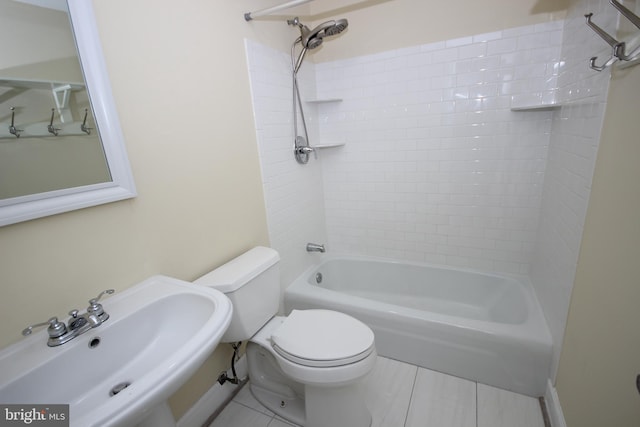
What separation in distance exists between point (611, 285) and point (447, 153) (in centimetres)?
119

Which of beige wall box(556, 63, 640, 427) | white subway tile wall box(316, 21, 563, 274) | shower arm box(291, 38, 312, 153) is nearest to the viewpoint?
beige wall box(556, 63, 640, 427)

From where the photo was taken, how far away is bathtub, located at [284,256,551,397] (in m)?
1.41

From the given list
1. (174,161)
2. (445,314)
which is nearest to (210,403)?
(174,161)

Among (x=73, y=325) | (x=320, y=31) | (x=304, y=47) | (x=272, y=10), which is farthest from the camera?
(x=304, y=47)

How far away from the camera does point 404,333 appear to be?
162 cm

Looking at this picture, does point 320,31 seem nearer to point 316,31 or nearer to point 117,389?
point 316,31

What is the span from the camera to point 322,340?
121cm

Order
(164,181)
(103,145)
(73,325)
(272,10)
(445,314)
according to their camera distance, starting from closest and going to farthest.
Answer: (73,325) < (103,145) < (164,181) < (272,10) < (445,314)

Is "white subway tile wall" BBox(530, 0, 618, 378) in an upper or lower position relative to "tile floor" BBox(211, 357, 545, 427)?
upper

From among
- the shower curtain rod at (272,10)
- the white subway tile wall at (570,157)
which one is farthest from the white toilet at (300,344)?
the shower curtain rod at (272,10)

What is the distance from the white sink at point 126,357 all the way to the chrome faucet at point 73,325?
0.6 inches

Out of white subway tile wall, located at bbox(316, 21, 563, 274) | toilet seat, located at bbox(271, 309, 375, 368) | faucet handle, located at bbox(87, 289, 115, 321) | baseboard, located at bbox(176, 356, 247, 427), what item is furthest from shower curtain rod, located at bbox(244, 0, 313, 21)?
baseboard, located at bbox(176, 356, 247, 427)

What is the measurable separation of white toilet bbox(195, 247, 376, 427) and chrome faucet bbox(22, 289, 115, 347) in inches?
15.4

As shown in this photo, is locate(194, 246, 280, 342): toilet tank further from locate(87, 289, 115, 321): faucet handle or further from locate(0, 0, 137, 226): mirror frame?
locate(0, 0, 137, 226): mirror frame
